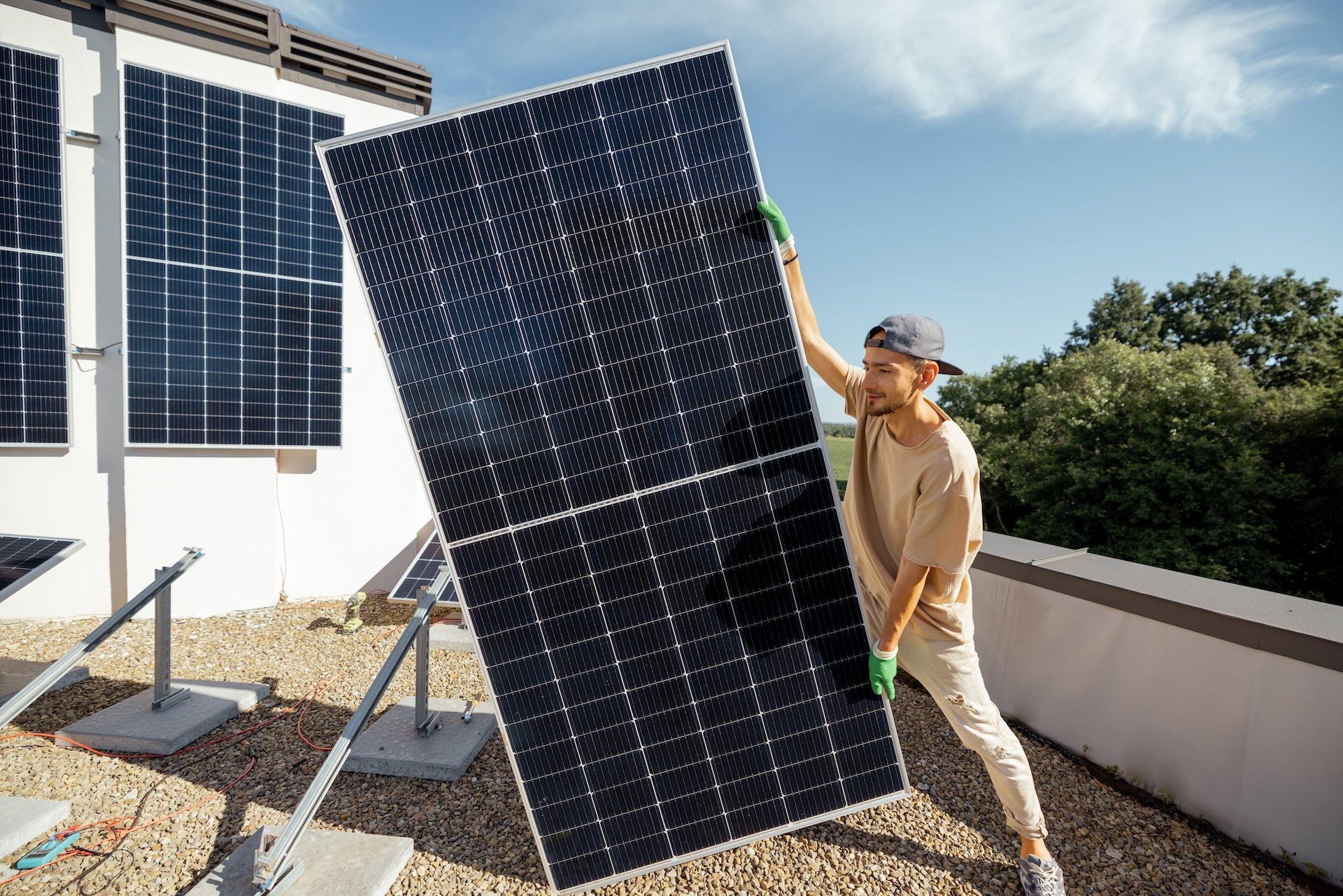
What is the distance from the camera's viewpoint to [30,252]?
7.88 meters

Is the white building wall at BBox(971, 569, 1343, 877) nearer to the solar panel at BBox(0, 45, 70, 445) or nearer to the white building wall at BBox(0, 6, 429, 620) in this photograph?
the white building wall at BBox(0, 6, 429, 620)

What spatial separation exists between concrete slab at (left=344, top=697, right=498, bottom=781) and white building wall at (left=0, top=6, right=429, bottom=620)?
3.56 m

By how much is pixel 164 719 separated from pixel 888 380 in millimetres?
6968

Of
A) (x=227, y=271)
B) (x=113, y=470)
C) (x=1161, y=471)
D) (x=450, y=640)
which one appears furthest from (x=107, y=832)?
(x=1161, y=471)

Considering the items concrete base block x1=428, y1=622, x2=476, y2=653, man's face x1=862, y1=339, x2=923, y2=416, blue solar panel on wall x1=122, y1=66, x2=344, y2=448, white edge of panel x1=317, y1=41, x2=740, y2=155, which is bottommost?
concrete base block x1=428, y1=622, x2=476, y2=653

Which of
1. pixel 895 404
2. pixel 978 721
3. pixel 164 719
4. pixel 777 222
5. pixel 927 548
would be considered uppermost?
pixel 777 222

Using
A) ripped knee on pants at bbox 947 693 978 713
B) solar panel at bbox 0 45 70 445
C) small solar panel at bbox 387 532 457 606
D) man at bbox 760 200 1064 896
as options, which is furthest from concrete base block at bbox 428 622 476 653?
solar panel at bbox 0 45 70 445

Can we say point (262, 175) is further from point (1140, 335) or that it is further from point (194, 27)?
point (1140, 335)

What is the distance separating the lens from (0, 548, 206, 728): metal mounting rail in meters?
4.00

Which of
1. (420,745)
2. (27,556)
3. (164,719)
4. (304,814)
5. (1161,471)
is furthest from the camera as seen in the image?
(1161,471)

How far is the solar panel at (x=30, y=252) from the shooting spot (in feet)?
25.4

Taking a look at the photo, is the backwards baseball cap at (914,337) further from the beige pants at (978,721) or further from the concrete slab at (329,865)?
the concrete slab at (329,865)

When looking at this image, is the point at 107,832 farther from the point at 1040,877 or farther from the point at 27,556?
the point at 1040,877

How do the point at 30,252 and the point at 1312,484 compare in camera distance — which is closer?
the point at 30,252
